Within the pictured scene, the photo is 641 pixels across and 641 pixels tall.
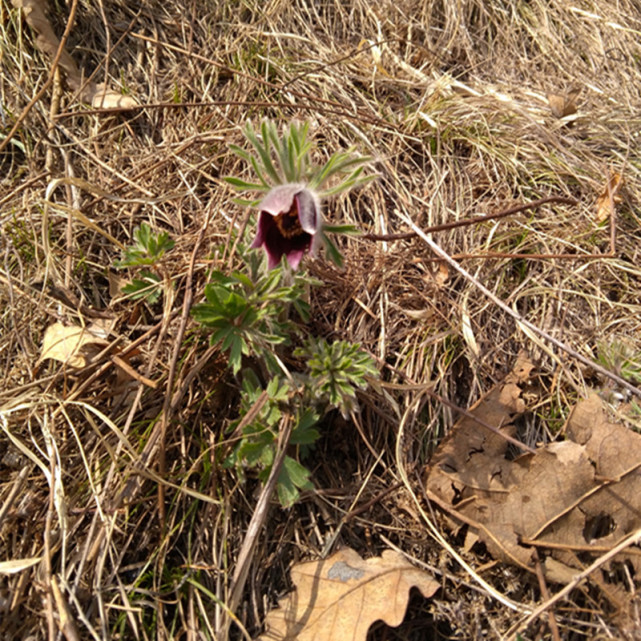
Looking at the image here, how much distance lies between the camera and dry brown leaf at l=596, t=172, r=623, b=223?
225 cm

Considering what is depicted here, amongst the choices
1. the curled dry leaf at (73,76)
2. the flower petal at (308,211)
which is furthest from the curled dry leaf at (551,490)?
the curled dry leaf at (73,76)

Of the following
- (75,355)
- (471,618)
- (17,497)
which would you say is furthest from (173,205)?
(471,618)

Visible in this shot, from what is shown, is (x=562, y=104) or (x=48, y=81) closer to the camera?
(x=48, y=81)

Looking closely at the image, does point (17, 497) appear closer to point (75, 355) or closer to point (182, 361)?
point (75, 355)

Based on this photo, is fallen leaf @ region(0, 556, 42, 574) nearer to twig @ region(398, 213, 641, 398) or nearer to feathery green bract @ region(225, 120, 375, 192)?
feathery green bract @ region(225, 120, 375, 192)

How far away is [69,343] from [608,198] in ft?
6.96

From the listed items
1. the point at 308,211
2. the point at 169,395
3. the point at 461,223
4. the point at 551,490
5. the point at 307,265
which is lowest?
the point at 551,490

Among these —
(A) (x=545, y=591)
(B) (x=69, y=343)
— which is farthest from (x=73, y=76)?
(A) (x=545, y=591)

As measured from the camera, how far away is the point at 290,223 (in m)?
1.64

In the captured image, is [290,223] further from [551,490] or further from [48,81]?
[48,81]

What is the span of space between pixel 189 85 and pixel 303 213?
1.22 m

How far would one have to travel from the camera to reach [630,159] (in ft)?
8.21

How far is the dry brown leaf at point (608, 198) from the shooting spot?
2250mm

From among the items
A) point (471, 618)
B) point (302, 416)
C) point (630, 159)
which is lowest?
point (471, 618)
